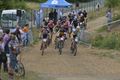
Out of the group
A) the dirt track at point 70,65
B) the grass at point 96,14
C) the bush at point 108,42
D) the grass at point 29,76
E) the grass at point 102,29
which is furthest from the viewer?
the grass at point 96,14

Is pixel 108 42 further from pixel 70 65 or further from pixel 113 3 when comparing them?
pixel 113 3

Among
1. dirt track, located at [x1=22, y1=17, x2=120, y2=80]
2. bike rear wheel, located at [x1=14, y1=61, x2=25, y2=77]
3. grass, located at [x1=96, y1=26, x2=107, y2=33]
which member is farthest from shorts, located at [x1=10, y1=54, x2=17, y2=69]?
grass, located at [x1=96, y1=26, x2=107, y2=33]

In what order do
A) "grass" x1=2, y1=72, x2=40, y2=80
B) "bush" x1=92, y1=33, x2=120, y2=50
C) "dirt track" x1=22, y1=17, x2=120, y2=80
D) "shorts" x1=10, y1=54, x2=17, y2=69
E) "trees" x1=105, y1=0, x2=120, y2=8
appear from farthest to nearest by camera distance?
"trees" x1=105, y1=0, x2=120, y2=8, "bush" x1=92, y1=33, x2=120, y2=50, "dirt track" x1=22, y1=17, x2=120, y2=80, "grass" x1=2, y1=72, x2=40, y2=80, "shorts" x1=10, y1=54, x2=17, y2=69

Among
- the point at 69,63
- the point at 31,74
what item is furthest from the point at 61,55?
the point at 31,74

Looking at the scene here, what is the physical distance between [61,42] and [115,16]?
17408mm

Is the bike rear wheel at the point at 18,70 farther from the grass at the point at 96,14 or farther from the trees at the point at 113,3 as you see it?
the grass at the point at 96,14

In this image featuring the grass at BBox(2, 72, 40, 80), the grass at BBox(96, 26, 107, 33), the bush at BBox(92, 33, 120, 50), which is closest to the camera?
the grass at BBox(2, 72, 40, 80)

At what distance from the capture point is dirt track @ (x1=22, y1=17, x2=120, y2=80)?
72.5ft

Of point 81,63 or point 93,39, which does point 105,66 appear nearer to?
point 81,63

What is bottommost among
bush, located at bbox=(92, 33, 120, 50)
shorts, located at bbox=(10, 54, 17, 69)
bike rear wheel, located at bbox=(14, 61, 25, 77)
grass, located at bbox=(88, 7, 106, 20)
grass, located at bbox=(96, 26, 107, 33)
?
grass, located at bbox=(88, 7, 106, 20)

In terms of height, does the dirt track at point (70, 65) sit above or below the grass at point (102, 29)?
above

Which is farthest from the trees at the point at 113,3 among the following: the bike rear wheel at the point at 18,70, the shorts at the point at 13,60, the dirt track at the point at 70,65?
the shorts at the point at 13,60

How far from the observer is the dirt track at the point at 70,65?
870 inches

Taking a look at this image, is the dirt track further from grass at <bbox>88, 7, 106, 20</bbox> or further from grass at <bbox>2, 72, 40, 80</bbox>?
grass at <bbox>88, 7, 106, 20</bbox>
